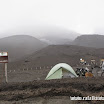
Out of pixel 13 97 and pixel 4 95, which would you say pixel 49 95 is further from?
pixel 4 95

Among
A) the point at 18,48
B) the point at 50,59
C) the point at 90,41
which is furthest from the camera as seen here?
the point at 90,41

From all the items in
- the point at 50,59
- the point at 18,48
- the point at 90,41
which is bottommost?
the point at 18,48

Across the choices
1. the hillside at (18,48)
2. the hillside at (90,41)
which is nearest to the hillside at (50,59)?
the hillside at (18,48)

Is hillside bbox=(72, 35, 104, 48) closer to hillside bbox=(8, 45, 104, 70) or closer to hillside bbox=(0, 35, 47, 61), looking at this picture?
hillside bbox=(0, 35, 47, 61)

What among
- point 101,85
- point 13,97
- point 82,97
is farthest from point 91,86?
point 13,97

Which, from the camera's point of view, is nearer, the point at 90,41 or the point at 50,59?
the point at 50,59

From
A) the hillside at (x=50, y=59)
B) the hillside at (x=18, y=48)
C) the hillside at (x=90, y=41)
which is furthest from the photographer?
the hillside at (x=90, y=41)

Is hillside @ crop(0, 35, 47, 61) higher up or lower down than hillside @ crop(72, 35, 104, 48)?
lower down

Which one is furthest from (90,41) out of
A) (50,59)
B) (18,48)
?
(50,59)

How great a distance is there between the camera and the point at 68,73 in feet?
44.9

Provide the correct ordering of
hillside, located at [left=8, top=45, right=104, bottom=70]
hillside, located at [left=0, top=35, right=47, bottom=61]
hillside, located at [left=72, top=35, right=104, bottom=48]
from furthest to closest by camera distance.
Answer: hillside, located at [left=72, top=35, right=104, bottom=48] → hillside, located at [left=0, top=35, right=47, bottom=61] → hillside, located at [left=8, top=45, right=104, bottom=70]

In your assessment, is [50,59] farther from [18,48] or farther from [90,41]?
[90,41]

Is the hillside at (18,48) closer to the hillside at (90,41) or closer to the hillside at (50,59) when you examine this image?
the hillside at (50,59)

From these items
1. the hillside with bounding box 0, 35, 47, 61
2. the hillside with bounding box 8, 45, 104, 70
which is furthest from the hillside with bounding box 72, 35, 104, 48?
the hillside with bounding box 8, 45, 104, 70
